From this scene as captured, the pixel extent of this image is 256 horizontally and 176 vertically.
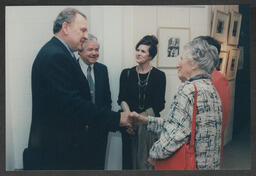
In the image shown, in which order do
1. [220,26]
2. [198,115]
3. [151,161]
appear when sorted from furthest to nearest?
[220,26]
[151,161]
[198,115]

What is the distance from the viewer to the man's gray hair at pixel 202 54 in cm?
242

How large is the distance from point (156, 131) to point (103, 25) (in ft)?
3.61

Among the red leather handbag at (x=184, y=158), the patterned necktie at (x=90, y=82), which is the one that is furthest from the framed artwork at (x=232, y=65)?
the patterned necktie at (x=90, y=82)

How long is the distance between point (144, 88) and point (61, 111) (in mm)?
Answer: 804

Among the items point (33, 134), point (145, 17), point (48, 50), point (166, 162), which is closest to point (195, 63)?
point (145, 17)

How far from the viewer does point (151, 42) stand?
2.70 meters

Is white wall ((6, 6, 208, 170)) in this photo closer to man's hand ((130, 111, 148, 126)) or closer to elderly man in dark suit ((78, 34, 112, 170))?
elderly man in dark suit ((78, 34, 112, 170))

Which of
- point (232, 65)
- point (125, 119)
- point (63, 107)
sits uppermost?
point (232, 65)

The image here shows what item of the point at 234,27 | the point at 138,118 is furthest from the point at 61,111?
the point at 234,27

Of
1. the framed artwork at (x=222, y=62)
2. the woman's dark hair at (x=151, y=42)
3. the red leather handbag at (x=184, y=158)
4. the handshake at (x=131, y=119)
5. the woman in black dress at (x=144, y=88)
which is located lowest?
the red leather handbag at (x=184, y=158)

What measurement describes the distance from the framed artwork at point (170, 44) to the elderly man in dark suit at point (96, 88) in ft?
1.80

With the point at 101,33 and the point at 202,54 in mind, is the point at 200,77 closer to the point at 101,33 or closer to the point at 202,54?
the point at 202,54

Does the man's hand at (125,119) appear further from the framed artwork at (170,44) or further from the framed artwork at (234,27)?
the framed artwork at (234,27)

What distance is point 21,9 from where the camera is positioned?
8.77 ft
